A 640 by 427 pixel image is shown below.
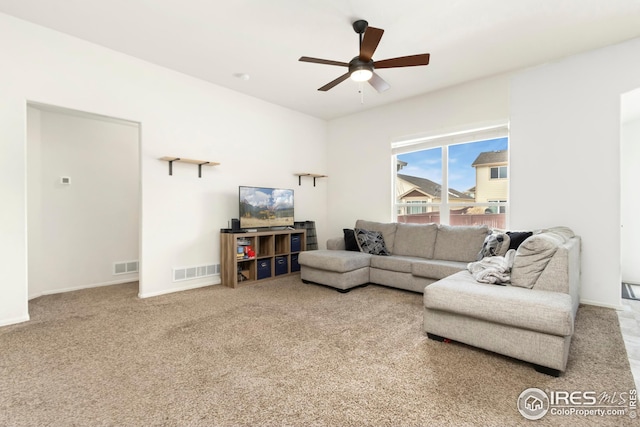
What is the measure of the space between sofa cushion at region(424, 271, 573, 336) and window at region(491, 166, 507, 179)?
2.31 m

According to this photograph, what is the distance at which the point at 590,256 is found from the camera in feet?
11.1

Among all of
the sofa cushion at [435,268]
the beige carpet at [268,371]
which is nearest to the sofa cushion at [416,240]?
the sofa cushion at [435,268]

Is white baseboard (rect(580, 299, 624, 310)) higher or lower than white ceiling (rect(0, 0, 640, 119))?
lower

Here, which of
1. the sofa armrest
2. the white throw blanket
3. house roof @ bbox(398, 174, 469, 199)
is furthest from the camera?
the sofa armrest

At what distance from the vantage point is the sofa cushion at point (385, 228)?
184 inches

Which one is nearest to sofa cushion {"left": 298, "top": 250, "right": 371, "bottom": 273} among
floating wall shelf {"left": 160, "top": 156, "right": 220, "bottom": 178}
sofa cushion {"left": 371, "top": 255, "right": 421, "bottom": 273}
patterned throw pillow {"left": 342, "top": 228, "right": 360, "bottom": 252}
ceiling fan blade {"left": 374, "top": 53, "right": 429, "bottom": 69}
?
sofa cushion {"left": 371, "top": 255, "right": 421, "bottom": 273}

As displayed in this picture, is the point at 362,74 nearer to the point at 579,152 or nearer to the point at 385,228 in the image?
the point at 385,228

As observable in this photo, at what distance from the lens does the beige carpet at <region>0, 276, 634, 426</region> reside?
1.58 meters

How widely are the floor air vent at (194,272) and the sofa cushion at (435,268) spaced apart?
110 inches

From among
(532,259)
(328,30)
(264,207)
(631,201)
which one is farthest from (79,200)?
(631,201)

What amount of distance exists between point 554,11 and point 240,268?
4.58 m

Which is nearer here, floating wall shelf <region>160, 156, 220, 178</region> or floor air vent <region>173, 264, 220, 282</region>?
floating wall shelf <region>160, 156, 220, 178</region>

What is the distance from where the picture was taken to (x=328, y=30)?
2.99m

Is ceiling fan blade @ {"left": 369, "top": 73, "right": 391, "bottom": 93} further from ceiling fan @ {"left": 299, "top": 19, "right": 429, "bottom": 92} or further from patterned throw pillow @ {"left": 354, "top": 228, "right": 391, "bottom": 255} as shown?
patterned throw pillow @ {"left": 354, "top": 228, "right": 391, "bottom": 255}
